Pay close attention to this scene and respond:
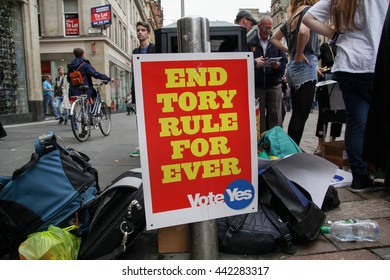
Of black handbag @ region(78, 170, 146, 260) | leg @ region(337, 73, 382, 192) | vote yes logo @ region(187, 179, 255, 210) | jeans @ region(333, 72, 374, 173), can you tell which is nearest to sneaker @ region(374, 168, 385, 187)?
leg @ region(337, 73, 382, 192)

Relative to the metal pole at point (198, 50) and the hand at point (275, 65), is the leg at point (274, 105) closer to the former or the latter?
the hand at point (275, 65)

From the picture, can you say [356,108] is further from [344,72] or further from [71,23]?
[71,23]

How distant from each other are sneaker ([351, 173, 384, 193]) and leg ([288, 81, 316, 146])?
916 mm

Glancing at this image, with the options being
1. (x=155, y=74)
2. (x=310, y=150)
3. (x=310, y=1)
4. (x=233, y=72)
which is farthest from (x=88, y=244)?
(x=310, y=150)

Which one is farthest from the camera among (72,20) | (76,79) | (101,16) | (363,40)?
(72,20)

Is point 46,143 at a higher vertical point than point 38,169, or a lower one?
higher

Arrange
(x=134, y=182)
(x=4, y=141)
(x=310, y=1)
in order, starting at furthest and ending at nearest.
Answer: (x=4, y=141), (x=310, y=1), (x=134, y=182)

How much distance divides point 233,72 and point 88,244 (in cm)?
116

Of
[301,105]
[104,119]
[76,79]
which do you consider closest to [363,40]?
[301,105]

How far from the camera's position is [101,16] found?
19.5m

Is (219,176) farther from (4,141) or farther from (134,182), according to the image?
(4,141)

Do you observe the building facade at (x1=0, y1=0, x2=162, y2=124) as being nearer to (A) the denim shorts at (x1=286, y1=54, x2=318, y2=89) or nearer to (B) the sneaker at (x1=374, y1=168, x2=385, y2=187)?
(A) the denim shorts at (x1=286, y1=54, x2=318, y2=89)

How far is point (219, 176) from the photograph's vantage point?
5.36ft

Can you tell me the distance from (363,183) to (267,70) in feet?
5.81
